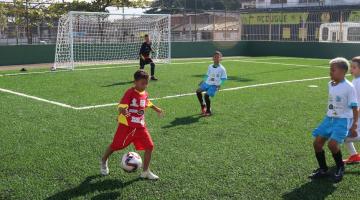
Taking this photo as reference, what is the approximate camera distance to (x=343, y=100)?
197 inches

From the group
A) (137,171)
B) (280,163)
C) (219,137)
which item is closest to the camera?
(137,171)

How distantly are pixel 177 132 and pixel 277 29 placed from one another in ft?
80.4

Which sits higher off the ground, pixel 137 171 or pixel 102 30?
pixel 102 30

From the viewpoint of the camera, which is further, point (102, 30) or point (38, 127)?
point (102, 30)

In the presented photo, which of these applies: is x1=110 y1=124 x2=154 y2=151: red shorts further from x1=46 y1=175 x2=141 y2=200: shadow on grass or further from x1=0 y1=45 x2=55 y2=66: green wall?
x1=0 y1=45 x2=55 y2=66: green wall

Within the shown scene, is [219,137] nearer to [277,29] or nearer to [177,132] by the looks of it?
[177,132]

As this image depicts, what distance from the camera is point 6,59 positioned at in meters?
21.0

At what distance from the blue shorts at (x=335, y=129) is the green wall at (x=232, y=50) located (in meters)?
18.8

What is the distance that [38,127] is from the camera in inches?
306

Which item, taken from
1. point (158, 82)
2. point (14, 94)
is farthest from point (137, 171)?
point (158, 82)

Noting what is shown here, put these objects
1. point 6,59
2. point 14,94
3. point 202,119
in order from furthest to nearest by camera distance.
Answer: point 6,59 < point 14,94 < point 202,119

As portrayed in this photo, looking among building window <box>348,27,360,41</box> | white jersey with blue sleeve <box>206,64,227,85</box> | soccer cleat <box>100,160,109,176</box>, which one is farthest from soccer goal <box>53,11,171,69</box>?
soccer cleat <box>100,160,109,176</box>

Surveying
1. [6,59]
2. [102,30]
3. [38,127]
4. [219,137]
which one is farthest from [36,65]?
[219,137]

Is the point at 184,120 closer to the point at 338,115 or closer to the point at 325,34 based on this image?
the point at 338,115
